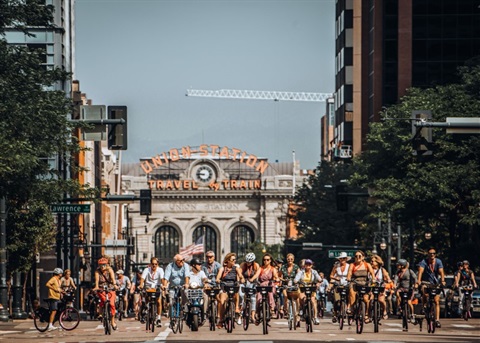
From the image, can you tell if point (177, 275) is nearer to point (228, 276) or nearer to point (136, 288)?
point (228, 276)

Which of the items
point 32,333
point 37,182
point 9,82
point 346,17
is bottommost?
point 32,333

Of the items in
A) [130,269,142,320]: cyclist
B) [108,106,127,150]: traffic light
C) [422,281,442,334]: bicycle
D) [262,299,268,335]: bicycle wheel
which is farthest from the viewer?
[130,269,142,320]: cyclist

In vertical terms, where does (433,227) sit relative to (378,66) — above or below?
below

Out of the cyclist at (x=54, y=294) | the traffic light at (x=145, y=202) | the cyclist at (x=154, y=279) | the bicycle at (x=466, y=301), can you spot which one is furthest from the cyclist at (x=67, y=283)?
the traffic light at (x=145, y=202)

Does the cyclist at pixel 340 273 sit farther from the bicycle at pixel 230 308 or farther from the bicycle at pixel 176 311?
the bicycle at pixel 176 311

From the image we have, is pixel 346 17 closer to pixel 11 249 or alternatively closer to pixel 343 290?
pixel 11 249

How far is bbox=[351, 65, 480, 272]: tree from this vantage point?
200ft

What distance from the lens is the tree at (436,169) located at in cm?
6109

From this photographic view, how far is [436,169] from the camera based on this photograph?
61.9 m

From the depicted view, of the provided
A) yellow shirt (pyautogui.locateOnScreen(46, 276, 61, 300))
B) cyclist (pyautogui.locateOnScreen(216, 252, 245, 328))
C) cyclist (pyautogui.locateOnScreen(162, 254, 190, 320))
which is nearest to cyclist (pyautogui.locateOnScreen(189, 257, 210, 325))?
cyclist (pyautogui.locateOnScreen(162, 254, 190, 320))

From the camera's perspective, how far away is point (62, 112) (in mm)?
47406

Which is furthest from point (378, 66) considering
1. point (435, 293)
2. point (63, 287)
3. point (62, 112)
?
point (435, 293)

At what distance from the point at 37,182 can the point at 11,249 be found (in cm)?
1218

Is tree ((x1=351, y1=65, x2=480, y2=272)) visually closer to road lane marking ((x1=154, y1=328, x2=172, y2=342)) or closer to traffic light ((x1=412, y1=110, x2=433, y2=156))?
road lane marking ((x1=154, y1=328, x2=172, y2=342))
